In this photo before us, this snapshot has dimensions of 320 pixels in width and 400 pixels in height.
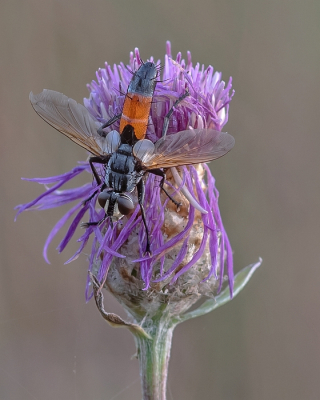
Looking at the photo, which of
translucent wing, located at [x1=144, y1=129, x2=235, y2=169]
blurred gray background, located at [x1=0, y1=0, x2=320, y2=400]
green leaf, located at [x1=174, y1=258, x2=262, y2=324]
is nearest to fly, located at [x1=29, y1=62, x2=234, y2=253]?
translucent wing, located at [x1=144, y1=129, x2=235, y2=169]

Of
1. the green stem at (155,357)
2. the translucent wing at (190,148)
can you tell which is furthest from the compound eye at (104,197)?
the green stem at (155,357)

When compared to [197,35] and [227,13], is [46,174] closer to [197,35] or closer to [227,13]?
[197,35]

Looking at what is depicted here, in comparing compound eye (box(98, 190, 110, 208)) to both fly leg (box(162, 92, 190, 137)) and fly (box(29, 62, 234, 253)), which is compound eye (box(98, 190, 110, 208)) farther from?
fly leg (box(162, 92, 190, 137))

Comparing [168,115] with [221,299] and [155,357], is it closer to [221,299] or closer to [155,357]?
[221,299]

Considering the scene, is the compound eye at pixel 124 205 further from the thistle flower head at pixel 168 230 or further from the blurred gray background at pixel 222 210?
the blurred gray background at pixel 222 210

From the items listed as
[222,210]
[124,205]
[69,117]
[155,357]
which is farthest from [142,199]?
[222,210]

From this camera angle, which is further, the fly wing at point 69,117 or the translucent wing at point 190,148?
the fly wing at point 69,117
